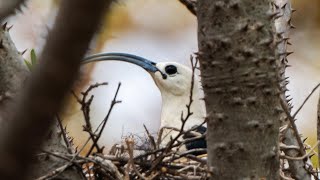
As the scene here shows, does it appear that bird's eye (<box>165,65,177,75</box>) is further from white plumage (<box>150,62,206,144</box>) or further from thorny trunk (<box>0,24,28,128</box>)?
thorny trunk (<box>0,24,28,128</box>)

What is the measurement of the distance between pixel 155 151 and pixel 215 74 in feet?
0.83

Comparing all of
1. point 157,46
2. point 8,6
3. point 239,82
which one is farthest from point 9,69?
point 157,46

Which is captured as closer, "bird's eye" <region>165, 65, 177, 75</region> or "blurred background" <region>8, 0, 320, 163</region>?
"bird's eye" <region>165, 65, 177, 75</region>

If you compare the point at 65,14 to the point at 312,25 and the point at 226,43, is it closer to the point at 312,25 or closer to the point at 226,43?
the point at 226,43

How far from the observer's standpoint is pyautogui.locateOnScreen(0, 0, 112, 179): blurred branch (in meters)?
0.16

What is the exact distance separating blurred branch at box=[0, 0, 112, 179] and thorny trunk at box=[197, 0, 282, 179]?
19.8 inches

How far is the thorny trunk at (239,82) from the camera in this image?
664 mm

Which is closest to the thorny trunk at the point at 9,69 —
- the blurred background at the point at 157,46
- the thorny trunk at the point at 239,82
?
the thorny trunk at the point at 239,82

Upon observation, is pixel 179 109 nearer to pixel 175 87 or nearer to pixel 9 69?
pixel 175 87

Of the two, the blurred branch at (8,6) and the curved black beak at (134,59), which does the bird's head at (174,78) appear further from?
the blurred branch at (8,6)

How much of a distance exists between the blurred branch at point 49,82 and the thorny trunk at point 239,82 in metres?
0.50

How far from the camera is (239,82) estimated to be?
2.20ft

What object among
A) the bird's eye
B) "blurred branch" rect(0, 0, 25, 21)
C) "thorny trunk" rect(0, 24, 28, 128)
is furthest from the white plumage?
"blurred branch" rect(0, 0, 25, 21)

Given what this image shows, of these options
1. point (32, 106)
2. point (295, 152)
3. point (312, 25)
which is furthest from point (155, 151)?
point (312, 25)
